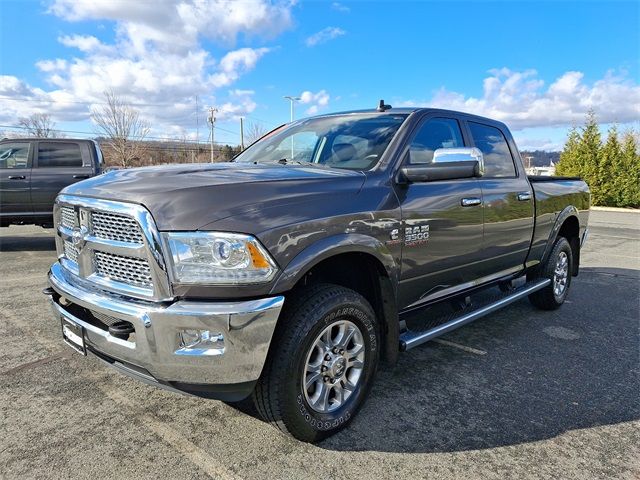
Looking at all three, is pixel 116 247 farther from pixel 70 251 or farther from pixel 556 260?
Result: pixel 556 260

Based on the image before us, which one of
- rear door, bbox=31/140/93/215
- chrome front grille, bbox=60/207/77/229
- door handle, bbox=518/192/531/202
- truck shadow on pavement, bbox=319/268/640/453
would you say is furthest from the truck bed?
rear door, bbox=31/140/93/215

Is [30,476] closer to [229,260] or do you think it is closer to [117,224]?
[117,224]

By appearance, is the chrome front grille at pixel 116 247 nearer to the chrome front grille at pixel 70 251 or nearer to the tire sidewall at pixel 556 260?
the chrome front grille at pixel 70 251

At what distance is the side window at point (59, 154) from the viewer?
8555 mm

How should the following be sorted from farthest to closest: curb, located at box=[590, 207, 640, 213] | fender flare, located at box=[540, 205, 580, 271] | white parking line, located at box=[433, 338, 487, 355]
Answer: curb, located at box=[590, 207, 640, 213] < fender flare, located at box=[540, 205, 580, 271] < white parking line, located at box=[433, 338, 487, 355]

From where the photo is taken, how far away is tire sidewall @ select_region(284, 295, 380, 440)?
2426 mm

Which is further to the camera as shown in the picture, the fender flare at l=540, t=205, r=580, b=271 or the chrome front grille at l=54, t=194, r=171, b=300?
the fender flare at l=540, t=205, r=580, b=271

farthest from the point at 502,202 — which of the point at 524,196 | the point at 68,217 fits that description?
the point at 68,217

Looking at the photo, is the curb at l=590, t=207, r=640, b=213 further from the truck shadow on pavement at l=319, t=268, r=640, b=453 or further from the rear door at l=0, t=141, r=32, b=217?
the rear door at l=0, t=141, r=32, b=217

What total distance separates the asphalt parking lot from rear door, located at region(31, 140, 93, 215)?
15.2 feet

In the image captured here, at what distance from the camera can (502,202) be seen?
4.05 meters

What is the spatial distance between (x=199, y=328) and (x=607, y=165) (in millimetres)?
25983

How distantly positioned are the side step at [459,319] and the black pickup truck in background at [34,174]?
7393 millimetres

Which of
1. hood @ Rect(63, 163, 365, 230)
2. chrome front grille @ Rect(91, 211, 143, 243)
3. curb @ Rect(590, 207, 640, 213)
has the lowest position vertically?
curb @ Rect(590, 207, 640, 213)
